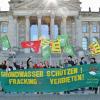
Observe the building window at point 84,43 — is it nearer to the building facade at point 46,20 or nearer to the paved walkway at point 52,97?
the building facade at point 46,20

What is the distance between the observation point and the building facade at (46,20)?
91.6m

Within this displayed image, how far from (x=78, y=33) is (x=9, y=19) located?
12.4 meters

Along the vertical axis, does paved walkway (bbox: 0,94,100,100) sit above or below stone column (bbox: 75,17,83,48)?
below

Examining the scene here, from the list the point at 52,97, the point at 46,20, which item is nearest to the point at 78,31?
the point at 46,20

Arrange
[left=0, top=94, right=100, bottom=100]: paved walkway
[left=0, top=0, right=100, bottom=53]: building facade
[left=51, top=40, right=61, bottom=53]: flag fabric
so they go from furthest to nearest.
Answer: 1. [left=0, top=0, right=100, bottom=53]: building facade
2. [left=51, top=40, right=61, bottom=53]: flag fabric
3. [left=0, top=94, right=100, bottom=100]: paved walkway

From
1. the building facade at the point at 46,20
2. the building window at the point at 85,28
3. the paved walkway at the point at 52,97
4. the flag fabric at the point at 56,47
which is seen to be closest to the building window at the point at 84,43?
the building facade at the point at 46,20

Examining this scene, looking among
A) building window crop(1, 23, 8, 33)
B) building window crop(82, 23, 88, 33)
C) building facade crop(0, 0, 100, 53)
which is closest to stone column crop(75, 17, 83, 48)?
→ building facade crop(0, 0, 100, 53)

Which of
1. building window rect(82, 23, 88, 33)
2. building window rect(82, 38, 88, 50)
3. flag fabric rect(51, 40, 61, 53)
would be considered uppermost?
building window rect(82, 23, 88, 33)

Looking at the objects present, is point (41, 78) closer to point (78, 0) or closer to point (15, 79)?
point (15, 79)

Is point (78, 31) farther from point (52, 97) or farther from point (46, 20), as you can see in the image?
point (52, 97)

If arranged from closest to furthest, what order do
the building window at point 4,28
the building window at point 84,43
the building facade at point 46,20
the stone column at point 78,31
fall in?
the building facade at point 46,20
the stone column at point 78,31
the building window at point 4,28
the building window at point 84,43

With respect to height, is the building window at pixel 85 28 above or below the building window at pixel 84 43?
above

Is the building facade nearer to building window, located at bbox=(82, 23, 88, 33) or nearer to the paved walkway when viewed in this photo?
building window, located at bbox=(82, 23, 88, 33)

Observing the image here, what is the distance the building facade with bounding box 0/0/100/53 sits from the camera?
91625mm
